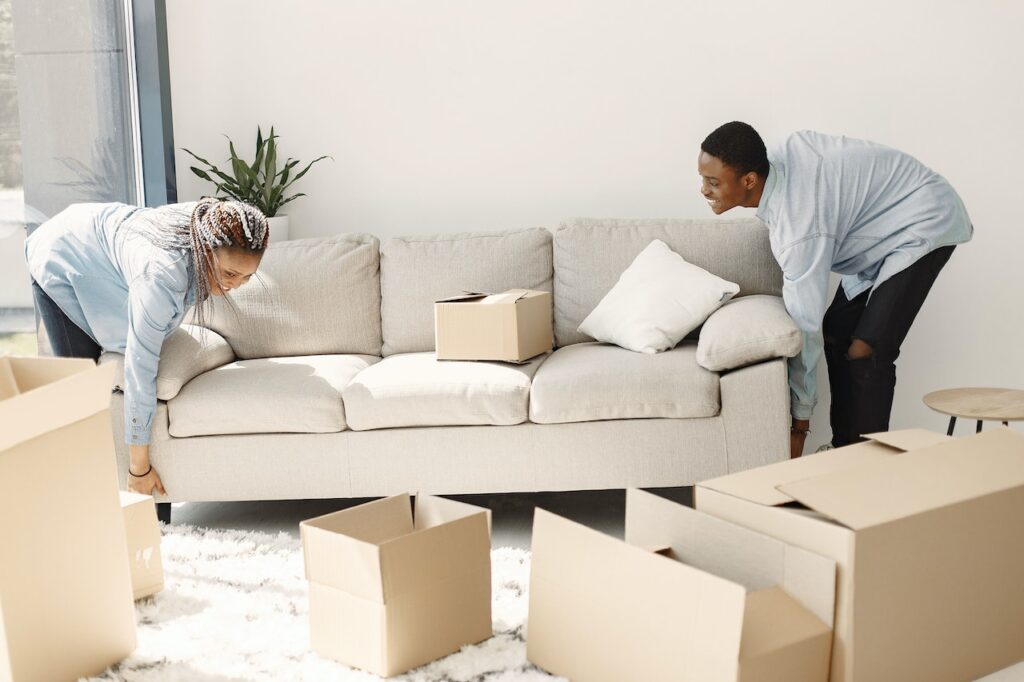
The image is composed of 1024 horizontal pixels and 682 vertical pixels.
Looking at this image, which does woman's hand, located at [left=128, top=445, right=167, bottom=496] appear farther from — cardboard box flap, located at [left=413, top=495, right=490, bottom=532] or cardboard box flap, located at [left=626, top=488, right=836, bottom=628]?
cardboard box flap, located at [left=626, top=488, right=836, bottom=628]

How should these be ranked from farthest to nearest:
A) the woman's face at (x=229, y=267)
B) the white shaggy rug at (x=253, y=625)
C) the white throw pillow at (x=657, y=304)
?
the white throw pillow at (x=657, y=304)
the woman's face at (x=229, y=267)
the white shaggy rug at (x=253, y=625)

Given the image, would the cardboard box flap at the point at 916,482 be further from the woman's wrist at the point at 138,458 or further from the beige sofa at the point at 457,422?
the woman's wrist at the point at 138,458

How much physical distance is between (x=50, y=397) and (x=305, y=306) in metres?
1.52

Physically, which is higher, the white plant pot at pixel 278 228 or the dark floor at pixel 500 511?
the white plant pot at pixel 278 228

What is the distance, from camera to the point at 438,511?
86.2 inches

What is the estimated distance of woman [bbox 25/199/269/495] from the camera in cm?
267

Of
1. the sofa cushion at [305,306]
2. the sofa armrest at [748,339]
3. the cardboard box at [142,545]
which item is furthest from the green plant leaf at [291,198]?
the sofa armrest at [748,339]

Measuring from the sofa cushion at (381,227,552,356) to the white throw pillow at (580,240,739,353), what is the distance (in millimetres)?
316

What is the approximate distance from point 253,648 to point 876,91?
2873mm

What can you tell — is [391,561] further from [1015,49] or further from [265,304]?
[1015,49]

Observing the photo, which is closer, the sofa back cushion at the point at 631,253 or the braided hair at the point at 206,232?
the braided hair at the point at 206,232

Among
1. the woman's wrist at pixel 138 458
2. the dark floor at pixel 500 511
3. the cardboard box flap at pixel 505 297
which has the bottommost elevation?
the dark floor at pixel 500 511

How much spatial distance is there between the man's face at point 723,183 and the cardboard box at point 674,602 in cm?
117

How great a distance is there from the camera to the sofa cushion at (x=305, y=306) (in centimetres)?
332
